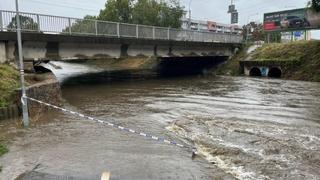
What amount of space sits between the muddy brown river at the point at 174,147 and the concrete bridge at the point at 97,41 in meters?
7.82

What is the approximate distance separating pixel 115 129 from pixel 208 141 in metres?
3.17

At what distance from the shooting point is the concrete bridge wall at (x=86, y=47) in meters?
23.8

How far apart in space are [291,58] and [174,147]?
3153 centimetres

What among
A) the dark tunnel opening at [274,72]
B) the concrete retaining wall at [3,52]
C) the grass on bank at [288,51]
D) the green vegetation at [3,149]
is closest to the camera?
the green vegetation at [3,149]

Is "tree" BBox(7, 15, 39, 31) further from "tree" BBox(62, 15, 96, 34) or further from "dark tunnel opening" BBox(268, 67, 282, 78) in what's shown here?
"dark tunnel opening" BBox(268, 67, 282, 78)

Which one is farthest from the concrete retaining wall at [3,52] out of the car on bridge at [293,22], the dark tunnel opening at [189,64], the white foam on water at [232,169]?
the car on bridge at [293,22]

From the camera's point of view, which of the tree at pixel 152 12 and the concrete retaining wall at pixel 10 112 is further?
the tree at pixel 152 12

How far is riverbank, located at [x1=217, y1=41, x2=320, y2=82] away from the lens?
117ft

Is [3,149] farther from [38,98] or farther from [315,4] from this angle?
[315,4]

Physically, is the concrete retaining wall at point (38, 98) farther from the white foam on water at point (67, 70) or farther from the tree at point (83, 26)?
the white foam on water at point (67, 70)

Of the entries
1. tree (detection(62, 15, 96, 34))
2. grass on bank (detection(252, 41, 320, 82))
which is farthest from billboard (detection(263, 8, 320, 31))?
tree (detection(62, 15, 96, 34))

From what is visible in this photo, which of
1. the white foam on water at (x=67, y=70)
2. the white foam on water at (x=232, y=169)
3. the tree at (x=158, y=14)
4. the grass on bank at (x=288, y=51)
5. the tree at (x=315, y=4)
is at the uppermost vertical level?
the tree at (x=158, y=14)

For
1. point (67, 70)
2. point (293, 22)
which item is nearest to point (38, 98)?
point (67, 70)

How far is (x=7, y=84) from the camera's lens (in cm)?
1493
